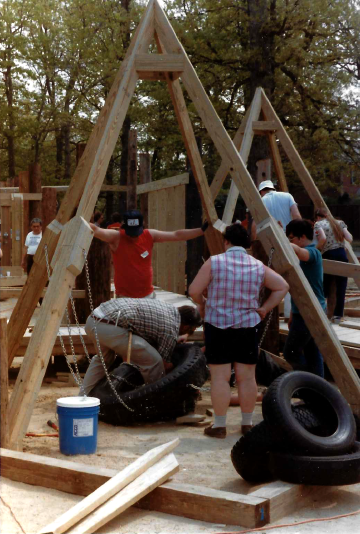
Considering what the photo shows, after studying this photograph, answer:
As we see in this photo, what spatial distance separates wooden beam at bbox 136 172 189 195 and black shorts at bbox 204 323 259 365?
5.61 meters

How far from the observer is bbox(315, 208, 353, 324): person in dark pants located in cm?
962

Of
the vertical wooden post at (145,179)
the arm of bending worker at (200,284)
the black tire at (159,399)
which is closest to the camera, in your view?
the arm of bending worker at (200,284)

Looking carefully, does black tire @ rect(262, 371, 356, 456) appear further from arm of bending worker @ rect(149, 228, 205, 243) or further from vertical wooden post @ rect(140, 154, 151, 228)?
vertical wooden post @ rect(140, 154, 151, 228)

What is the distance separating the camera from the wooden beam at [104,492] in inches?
134

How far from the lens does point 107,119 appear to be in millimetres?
6215

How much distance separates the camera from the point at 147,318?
20.6ft

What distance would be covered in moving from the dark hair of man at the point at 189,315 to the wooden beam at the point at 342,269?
2.75 metres

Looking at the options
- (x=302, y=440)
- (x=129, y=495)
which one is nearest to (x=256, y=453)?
(x=302, y=440)

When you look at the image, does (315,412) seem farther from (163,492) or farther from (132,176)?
(132,176)

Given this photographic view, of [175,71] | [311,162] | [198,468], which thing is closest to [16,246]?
[311,162]

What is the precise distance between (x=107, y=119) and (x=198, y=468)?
307cm

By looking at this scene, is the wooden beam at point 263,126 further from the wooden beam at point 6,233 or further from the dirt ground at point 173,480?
the wooden beam at point 6,233

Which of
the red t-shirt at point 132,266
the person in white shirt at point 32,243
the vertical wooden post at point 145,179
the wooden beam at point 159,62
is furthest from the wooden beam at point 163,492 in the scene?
the vertical wooden post at point 145,179

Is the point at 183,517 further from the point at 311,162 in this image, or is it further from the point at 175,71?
the point at 311,162
